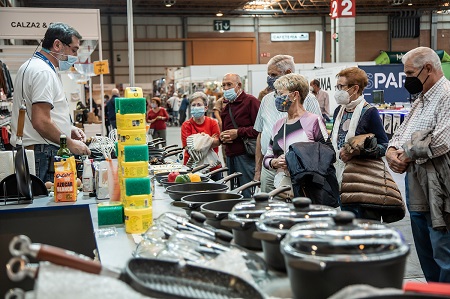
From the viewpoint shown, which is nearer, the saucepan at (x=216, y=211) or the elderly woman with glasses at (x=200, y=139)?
the saucepan at (x=216, y=211)

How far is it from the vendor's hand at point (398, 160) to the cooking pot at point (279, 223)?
68.2 inches

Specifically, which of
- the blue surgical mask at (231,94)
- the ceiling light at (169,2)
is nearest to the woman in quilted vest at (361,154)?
the blue surgical mask at (231,94)

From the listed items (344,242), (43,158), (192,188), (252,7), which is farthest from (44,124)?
(252,7)

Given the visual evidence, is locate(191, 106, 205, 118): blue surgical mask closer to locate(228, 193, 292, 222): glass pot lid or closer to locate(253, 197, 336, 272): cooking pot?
locate(228, 193, 292, 222): glass pot lid

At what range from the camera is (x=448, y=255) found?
277 cm

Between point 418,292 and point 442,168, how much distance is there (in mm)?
2057

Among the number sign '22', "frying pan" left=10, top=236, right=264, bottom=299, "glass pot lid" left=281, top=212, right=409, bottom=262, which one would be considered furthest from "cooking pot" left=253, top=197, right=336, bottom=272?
the number sign '22'

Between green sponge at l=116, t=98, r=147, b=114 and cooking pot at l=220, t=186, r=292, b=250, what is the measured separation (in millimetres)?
747

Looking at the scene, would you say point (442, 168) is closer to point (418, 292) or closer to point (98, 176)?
point (98, 176)

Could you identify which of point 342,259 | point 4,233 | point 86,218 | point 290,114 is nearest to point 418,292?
point 342,259

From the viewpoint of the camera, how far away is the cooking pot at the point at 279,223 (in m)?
1.20

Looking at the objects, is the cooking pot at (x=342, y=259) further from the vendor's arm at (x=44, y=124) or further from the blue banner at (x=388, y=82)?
the blue banner at (x=388, y=82)

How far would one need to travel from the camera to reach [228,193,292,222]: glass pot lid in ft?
4.55

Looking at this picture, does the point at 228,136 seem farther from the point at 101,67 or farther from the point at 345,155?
the point at 101,67
